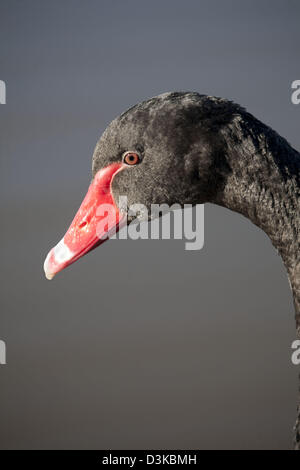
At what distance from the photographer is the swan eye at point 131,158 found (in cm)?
162

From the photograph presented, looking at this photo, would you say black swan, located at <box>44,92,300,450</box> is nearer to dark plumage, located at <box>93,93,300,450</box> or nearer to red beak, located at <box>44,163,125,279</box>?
dark plumage, located at <box>93,93,300,450</box>

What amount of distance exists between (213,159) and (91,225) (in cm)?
45

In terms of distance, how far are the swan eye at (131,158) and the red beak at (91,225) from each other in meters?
0.09

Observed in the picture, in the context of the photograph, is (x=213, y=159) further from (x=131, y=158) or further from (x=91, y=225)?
(x=91, y=225)

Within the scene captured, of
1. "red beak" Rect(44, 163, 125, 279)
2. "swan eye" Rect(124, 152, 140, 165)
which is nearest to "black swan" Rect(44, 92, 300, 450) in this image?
"swan eye" Rect(124, 152, 140, 165)

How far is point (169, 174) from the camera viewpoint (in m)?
1.60

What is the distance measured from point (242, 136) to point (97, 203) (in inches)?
19.9

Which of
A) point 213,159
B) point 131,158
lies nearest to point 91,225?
point 131,158

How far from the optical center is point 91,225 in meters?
1.76

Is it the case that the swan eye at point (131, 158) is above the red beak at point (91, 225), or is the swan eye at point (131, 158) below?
above

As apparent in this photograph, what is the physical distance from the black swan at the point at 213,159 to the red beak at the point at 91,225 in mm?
125

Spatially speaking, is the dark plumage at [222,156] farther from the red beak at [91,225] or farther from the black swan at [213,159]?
the red beak at [91,225]

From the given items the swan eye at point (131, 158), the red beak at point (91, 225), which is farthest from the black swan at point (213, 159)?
the red beak at point (91, 225)

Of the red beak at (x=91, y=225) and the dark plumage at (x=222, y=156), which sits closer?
the dark plumage at (x=222, y=156)
